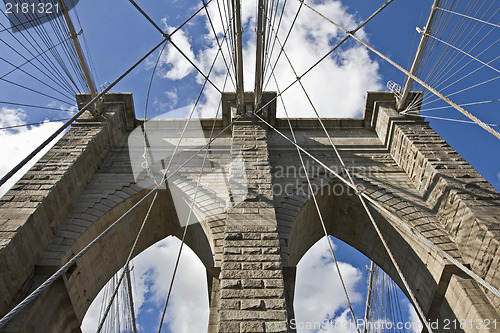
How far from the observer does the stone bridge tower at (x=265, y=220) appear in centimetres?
549

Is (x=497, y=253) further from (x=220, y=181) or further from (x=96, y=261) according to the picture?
(x=96, y=261)

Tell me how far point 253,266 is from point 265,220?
3.54 feet

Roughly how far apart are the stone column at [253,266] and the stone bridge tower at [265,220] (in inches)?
0.7

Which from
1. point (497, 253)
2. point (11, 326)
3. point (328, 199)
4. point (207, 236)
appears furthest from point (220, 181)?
point (497, 253)

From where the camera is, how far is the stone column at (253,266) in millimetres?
4691

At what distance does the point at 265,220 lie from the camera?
251 inches

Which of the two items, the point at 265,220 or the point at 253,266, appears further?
the point at 265,220

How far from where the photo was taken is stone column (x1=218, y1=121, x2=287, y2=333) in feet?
15.4

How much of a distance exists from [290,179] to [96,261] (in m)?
4.24

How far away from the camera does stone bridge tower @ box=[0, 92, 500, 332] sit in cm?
549

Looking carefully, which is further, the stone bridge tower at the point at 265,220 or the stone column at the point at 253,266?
the stone bridge tower at the point at 265,220

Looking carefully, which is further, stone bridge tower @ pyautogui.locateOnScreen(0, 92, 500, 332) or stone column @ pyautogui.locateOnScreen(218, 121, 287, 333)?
stone bridge tower @ pyautogui.locateOnScreen(0, 92, 500, 332)

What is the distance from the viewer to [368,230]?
8.25 meters

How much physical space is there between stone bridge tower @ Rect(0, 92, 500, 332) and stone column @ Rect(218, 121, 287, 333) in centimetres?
2
